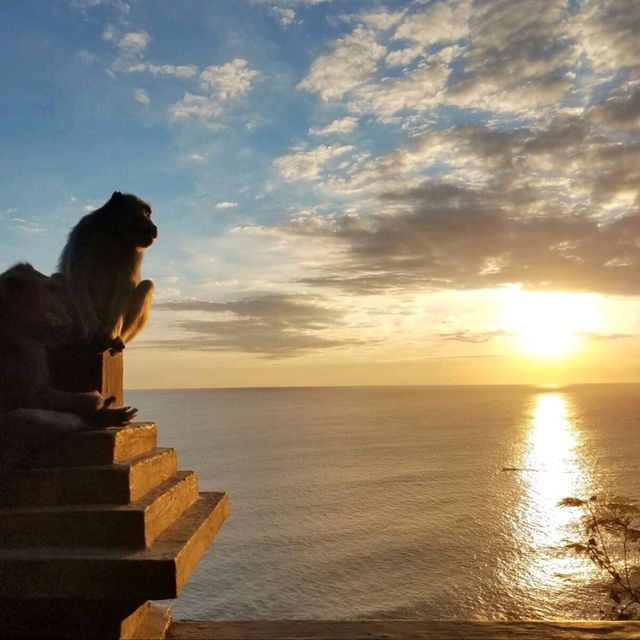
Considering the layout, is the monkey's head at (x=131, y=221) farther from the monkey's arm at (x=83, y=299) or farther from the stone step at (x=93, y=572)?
the stone step at (x=93, y=572)

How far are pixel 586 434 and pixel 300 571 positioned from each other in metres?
120

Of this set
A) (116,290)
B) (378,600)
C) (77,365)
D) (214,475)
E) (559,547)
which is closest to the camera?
(77,365)

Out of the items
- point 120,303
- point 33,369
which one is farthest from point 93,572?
point 120,303

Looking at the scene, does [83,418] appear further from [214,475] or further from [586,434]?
[586,434]

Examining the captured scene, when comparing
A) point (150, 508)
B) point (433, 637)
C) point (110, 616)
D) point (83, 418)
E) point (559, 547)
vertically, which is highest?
point (83, 418)

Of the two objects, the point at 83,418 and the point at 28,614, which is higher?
the point at 83,418

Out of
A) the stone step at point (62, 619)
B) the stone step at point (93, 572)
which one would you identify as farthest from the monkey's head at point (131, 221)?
the stone step at point (62, 619)

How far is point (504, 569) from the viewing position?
57688 mm

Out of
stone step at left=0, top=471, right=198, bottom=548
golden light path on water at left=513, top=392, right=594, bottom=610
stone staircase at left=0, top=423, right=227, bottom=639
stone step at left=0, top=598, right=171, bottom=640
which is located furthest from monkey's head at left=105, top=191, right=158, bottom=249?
golden light path on water at left=513, top=392, right=594, bottom=610

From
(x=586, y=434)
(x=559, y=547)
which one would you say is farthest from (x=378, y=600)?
(x=586, y=434)

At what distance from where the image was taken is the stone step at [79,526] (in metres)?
3.43

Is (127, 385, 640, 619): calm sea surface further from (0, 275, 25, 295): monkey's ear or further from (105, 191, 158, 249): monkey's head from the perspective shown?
(0, 275, 25, 295): monkey's ear

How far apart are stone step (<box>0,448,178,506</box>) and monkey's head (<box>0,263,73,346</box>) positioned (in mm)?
1011

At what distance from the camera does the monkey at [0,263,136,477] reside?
394 cm
